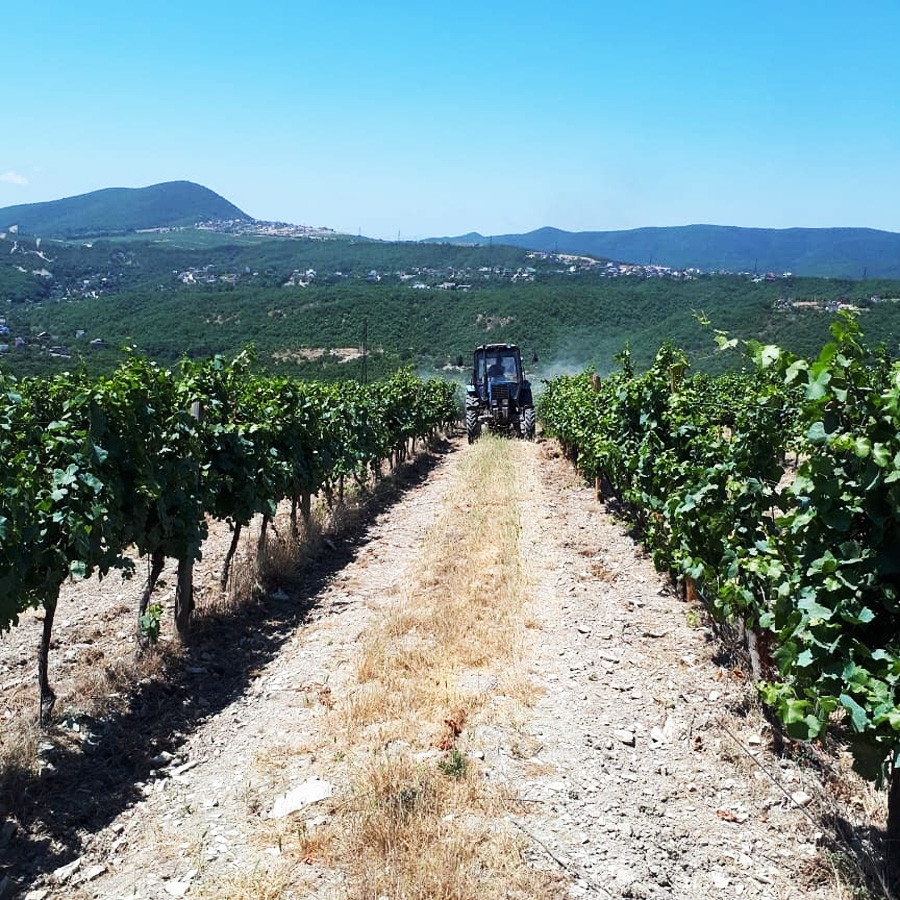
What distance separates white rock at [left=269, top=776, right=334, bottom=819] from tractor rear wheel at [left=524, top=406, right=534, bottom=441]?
17561 millimetres

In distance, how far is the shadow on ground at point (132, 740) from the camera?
137 inches

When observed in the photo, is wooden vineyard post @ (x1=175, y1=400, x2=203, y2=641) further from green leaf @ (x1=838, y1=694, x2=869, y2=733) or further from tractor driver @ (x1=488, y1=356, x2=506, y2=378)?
tractor driver @ (x1=488, y1=356, x2=506, y2=378)

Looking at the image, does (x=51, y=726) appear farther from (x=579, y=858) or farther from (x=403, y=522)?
(x=403, y=522)

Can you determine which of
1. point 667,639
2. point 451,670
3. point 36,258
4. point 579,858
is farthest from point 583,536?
point 36,258

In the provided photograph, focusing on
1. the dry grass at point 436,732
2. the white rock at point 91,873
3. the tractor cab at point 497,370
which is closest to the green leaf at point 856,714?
the dry grass at point 436,732

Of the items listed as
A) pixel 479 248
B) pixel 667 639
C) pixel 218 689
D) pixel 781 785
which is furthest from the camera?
pixel 479 248

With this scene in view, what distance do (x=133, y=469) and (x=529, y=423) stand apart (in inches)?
647

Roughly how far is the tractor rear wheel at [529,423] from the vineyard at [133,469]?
12.4m

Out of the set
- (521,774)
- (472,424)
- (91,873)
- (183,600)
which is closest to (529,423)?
(472,424)

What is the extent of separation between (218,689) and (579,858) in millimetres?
2978

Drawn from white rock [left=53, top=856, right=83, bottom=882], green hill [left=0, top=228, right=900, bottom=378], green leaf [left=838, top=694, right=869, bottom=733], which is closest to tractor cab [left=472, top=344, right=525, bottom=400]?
green hill [left=0, top=228, right=900, bottom=378]

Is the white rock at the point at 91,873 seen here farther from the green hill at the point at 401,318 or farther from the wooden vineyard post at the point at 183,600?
the green hill at the point at 401,318

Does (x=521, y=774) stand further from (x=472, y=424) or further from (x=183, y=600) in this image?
(x=472, y=424)

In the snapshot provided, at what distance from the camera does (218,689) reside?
523 cm
